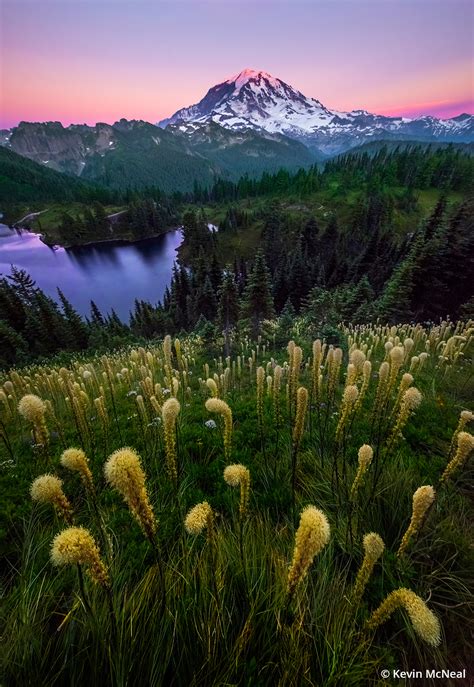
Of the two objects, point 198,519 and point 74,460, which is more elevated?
point 74,460

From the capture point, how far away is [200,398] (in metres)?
8.28

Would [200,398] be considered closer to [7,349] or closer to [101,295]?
[7,349]

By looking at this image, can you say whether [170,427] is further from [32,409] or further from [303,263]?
[303,263]

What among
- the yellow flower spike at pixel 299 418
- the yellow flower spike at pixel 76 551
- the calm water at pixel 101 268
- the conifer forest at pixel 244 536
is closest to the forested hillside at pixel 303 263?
the calm water at pixel 101 268

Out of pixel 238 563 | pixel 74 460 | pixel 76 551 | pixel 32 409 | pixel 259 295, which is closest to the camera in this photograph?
pixel 76 551

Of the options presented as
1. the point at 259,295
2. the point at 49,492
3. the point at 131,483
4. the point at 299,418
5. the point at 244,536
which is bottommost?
the point at 259,295

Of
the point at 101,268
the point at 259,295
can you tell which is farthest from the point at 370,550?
the point at 101,268

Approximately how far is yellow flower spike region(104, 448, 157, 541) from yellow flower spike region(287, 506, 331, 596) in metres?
0.92

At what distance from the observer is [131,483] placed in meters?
1.84

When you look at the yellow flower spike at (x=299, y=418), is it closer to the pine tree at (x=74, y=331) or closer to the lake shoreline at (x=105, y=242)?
the pine tree at (x=74, y=331)

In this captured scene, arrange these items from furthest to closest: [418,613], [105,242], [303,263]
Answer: [105,242] → [303,263] → [418,613]

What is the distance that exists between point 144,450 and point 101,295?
324ft

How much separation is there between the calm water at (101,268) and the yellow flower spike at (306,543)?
86.1 metres

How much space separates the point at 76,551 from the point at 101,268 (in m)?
132
